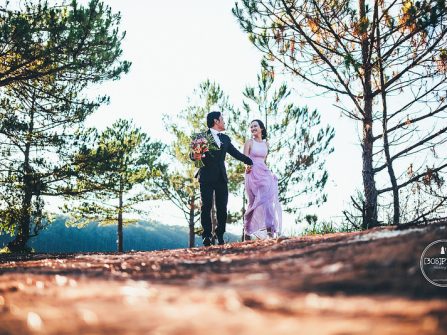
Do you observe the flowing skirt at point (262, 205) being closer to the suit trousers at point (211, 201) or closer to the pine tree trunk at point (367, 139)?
the suit trousers at point (211, 201)

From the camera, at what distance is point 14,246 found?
12109mm

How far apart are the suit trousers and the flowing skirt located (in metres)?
1.33

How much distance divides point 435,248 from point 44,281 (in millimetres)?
1436

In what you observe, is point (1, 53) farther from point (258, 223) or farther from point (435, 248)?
point (435, 248)

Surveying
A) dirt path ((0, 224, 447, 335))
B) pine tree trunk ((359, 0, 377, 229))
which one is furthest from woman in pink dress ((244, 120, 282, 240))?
dirt path ((0, 224, 447, 335))

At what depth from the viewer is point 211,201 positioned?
17.9ft

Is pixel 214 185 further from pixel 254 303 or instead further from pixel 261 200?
pixel 254 303

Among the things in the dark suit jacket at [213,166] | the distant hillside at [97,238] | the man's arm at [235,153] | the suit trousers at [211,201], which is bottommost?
the distant hillside at [97,238]

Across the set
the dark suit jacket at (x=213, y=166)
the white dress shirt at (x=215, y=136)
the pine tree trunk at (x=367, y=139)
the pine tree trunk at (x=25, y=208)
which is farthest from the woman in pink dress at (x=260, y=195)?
the pine tree trunk at (x=25, y=208)

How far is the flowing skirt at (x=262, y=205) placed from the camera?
21.9ft

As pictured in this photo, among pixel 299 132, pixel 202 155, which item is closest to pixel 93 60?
pixel 202 155

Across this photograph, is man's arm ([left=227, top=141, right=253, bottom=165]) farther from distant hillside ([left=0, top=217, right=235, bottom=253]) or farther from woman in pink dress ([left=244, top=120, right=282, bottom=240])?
distant hillside ([left=0, top=217, right=235, bottom=253])

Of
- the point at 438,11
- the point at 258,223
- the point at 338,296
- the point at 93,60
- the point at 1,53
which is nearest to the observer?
the point at 338,296

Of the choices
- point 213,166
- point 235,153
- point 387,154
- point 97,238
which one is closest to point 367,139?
point 387,154
